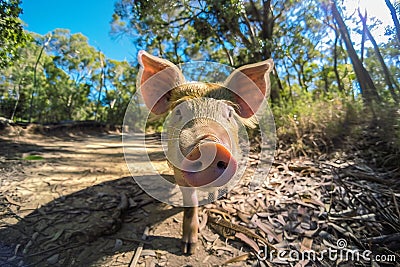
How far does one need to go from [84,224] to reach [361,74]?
5910 millimetres

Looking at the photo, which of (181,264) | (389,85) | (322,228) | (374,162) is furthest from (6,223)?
A: (389,85)

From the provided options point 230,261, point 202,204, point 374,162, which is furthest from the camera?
point 374,162

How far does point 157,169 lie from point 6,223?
2256mm

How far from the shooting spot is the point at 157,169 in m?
4.14

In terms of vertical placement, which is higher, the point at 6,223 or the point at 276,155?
the point at 276,155

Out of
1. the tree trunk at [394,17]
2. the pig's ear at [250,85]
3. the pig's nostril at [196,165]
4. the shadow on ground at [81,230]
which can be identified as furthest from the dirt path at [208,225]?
the tree trunk at [394,17]

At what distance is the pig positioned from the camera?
152cm

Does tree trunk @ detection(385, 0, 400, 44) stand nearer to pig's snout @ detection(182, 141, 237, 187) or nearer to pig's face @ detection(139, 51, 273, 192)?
pig's face @ detection(139, 51, 273, 192)

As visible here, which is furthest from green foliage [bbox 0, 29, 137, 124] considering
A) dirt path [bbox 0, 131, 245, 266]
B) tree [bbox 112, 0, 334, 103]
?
dirt path [bbox 0, 131, 245, 266]

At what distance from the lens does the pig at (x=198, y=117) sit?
1517 mm

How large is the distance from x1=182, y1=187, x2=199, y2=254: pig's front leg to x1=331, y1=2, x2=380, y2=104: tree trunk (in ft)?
13.1

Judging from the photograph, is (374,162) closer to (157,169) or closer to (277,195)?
(277,195)

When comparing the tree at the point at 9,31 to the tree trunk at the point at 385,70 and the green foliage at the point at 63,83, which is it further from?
the green foliage at the point at 63,83

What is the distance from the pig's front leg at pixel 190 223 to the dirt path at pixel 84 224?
0.09 metres
